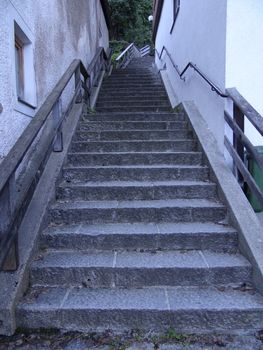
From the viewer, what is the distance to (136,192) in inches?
133

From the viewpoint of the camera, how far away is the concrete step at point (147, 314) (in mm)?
2205

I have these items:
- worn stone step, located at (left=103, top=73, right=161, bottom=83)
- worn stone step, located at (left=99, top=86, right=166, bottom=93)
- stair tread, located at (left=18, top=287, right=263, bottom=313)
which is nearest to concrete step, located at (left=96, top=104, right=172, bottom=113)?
worn stone step, located at (left=99, top=86, right=166, bottom=93)

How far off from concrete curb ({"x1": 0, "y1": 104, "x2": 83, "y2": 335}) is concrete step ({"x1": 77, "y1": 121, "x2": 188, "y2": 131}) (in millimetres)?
990

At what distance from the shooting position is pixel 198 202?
10.7ft

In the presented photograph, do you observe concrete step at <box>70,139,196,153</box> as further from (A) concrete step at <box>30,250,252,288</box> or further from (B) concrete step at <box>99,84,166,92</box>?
(B) concrete step at <box>99,84,166,92</box>

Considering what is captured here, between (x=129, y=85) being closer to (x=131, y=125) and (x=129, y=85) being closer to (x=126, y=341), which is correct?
(x=131, y=125)

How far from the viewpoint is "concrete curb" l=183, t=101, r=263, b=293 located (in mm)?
2488

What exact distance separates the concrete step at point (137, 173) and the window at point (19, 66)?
0.97m

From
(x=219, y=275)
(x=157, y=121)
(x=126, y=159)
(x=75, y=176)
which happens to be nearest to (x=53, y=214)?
(x=75, y=176)

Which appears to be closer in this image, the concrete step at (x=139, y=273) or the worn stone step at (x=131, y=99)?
the concrete step at (x=139, y=273)

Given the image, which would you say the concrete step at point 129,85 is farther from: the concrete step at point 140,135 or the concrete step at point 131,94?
the concrete step at point 140,135

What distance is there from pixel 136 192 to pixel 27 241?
1.25m

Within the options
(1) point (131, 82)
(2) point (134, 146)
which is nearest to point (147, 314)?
(2) point (134, 146)

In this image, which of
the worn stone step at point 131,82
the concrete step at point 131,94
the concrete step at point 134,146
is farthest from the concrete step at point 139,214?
the worn stone step at point 131,82
